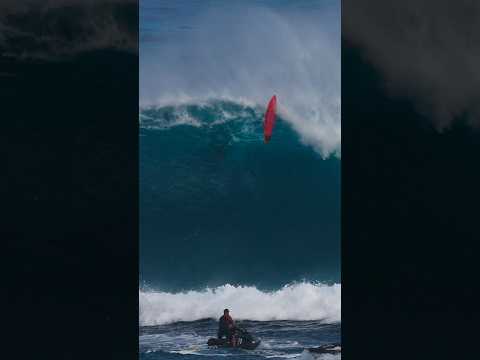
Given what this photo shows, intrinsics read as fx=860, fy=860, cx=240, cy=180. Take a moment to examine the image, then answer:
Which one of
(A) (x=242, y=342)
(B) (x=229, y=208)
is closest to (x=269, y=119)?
(B) (x=229, y=208)

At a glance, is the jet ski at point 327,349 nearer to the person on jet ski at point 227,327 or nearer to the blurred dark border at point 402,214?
the blurred dark border at point 402,214

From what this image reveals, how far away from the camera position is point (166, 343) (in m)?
7.59

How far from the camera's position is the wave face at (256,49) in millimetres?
7578

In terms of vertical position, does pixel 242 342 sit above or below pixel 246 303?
below

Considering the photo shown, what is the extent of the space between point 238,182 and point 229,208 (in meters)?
0.25

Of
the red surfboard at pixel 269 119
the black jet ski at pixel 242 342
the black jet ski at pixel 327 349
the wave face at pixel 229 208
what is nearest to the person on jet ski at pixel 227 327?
the black jet ski at pixel 242 342

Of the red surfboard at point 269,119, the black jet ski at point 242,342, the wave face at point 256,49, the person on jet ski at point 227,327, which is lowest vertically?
the black jet ski at point 242,342

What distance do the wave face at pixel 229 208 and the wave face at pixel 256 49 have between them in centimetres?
28

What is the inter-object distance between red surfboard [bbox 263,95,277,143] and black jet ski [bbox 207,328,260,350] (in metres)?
1.74

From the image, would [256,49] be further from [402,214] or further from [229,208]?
[402,214]

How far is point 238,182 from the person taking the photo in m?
7.68

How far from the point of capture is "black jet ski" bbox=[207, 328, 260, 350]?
759 centimetres

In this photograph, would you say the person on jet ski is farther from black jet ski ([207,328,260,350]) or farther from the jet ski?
the jet ski
